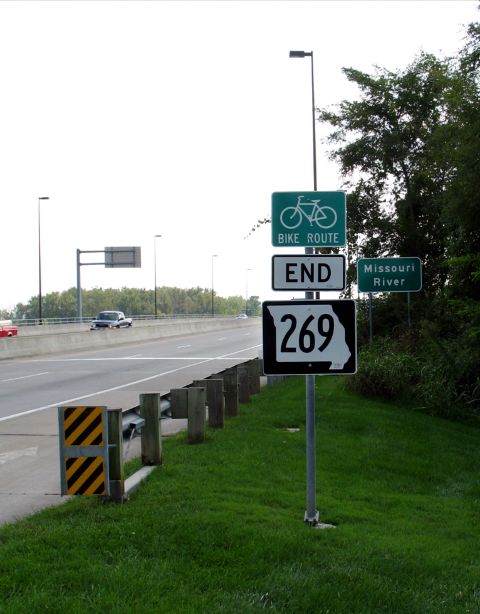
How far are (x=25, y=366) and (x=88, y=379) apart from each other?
736 centimetres

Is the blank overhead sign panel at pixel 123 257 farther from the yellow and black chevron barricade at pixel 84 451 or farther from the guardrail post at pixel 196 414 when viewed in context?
the yellow and black chevron barricade at pixel 84 451

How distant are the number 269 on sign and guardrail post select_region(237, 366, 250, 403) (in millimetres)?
7793

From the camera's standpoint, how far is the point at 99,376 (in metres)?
22.8

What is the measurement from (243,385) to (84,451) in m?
7.70

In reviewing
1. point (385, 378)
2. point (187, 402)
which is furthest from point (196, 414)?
point (385, 378)

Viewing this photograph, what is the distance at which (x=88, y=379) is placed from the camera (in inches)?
857

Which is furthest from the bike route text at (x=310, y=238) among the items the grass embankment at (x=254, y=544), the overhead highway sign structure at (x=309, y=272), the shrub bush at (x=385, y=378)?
the shrub bush at (x=385, y=378)

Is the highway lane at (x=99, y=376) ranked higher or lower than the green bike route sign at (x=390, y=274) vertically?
lower

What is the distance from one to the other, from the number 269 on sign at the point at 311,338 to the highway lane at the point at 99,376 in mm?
9178

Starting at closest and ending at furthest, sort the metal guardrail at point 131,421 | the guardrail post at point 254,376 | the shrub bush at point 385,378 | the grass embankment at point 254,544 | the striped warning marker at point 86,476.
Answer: the grass embankment at point 254,544 → the striped warning marker at point 86,476 → the metal guardrail at point 131,421 → the guardrail post at point 254,376 → the shrub bush at point 385,378

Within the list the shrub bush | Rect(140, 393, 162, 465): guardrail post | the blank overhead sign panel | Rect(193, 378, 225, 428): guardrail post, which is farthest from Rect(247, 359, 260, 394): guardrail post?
the blank overhead sign panel

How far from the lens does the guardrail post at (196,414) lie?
9.16m

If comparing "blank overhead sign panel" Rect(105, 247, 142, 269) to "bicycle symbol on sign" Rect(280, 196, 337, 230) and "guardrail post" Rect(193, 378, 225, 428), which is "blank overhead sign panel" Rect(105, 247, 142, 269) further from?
"bicycle symbol on sign" Rect(280, 196, 337, 230)

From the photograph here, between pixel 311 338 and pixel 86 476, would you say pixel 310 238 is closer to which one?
pixel 311 338
